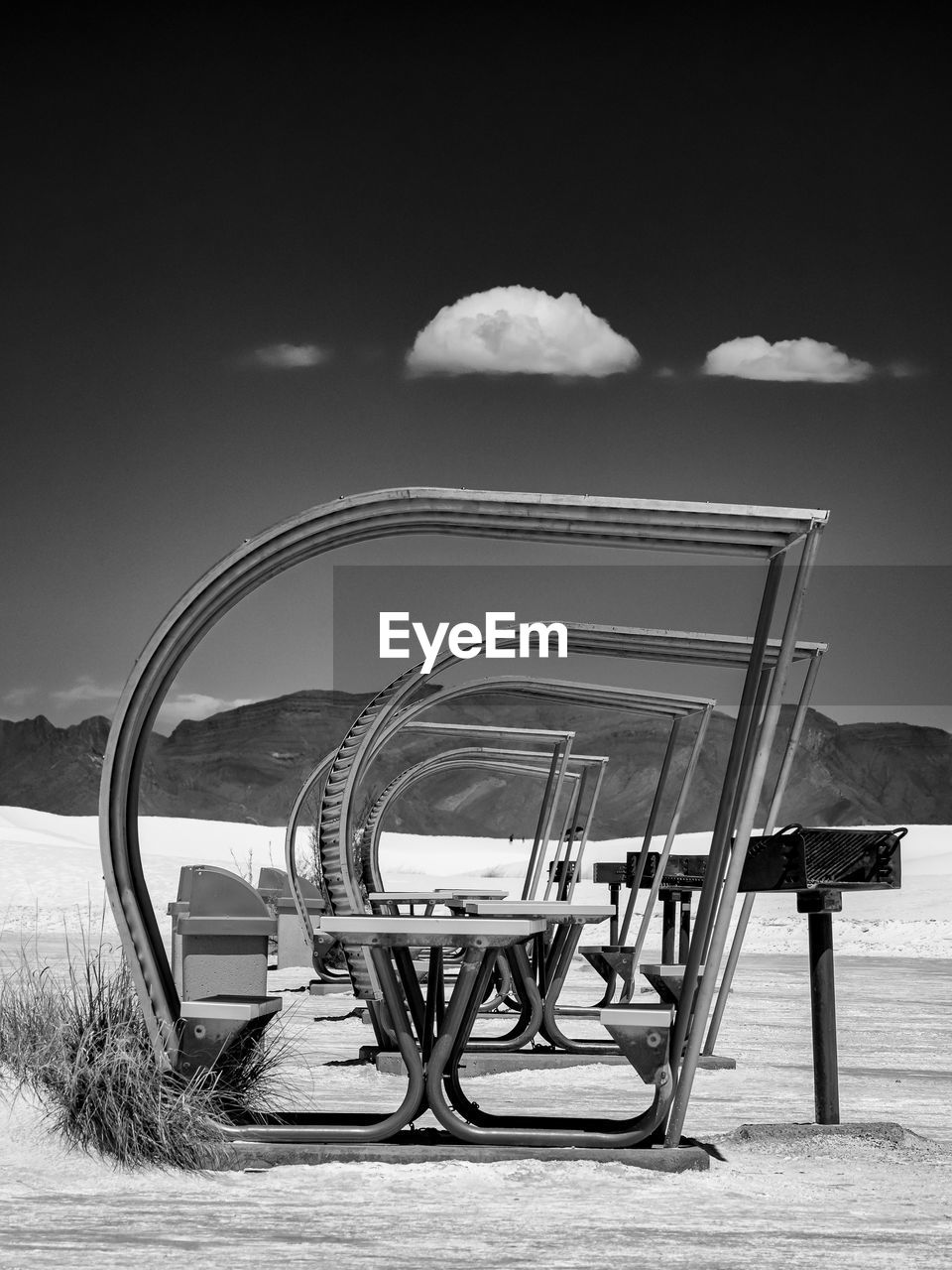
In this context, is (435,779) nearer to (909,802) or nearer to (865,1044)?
(909,802)

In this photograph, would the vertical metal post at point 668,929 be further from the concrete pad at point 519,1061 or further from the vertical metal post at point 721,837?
the vertical metal post at point 721,837

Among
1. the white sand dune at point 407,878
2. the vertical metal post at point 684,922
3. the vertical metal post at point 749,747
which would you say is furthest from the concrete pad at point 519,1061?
the vertical metal post at point 749,747

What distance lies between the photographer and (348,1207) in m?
4.78

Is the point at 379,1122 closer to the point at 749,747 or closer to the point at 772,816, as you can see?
the point at 749,747

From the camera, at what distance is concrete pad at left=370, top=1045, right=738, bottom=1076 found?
8.17 metres

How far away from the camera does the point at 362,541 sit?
18.0ft

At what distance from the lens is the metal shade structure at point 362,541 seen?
5375 millimetres

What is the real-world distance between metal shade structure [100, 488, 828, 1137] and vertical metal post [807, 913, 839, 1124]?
42.7 inches

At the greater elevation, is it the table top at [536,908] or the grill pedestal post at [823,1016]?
the table top at [536,908]

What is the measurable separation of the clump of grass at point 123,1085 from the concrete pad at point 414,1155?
4.0 inches

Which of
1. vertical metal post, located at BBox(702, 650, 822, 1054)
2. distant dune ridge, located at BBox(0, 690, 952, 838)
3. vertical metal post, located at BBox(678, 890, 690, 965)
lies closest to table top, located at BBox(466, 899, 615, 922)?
vertical metal post, located at BBox(702, 650, 822, 1054)

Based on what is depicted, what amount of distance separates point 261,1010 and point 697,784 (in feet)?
359

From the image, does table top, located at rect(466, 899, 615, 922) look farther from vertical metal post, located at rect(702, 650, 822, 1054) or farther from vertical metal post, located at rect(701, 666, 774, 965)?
vertical metal post, located at rect(702, 650, 822, 1054)

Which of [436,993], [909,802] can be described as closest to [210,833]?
[436,993]
